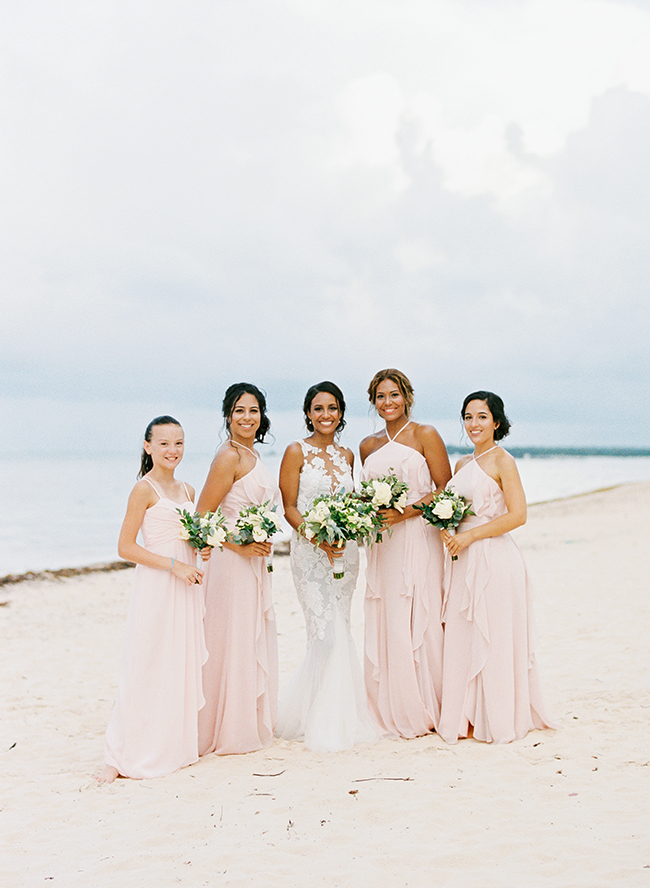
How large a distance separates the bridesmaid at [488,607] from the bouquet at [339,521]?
0.67 metres

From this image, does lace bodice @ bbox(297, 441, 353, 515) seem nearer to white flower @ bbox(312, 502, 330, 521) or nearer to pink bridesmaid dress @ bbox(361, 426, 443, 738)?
pink bridesmaid dress @ bbox(361, 426, 443, 738)

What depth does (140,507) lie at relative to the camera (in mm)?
5398

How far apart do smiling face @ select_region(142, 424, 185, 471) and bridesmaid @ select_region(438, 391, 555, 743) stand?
2131 millimetres

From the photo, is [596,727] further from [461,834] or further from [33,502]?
[33,502]

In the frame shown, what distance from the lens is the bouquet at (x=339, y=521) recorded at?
5426 millimetres

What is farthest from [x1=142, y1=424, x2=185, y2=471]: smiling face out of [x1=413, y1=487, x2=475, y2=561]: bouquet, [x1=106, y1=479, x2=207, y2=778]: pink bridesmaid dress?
[x1=413, y1=487, x2=475, y2=561]: bouquet

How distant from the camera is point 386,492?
5.63m

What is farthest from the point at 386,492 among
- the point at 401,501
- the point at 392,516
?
the point at 392,516

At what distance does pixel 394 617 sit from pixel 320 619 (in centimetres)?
60

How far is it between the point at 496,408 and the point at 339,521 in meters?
1.56

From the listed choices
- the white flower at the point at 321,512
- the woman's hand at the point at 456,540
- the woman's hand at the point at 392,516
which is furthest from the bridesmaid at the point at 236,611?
the woman's hand at the point at 456,540

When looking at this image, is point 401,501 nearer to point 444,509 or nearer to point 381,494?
point 381,494

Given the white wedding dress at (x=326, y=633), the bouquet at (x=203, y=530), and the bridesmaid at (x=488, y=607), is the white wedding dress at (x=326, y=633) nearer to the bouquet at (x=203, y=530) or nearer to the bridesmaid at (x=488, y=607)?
the bridesmaid at (x=488, y=607)

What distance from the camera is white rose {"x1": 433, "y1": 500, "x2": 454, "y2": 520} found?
555cm
